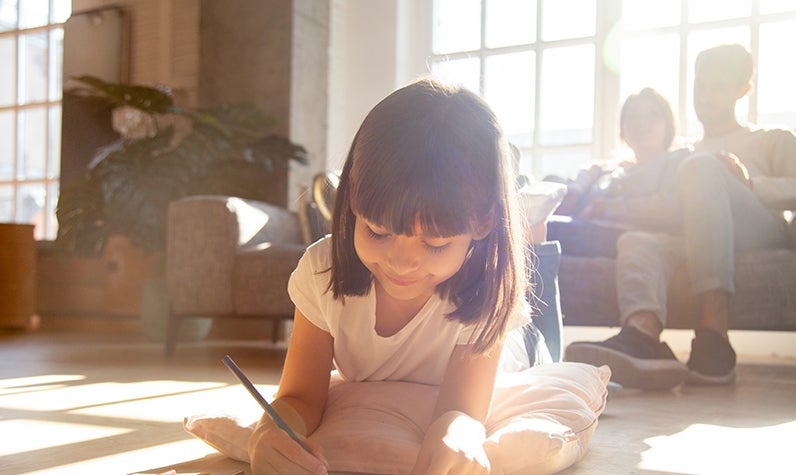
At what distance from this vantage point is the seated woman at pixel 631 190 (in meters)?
2.57

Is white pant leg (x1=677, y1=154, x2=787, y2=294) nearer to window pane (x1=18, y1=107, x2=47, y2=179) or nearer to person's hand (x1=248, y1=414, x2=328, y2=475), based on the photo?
person's hand (x1=248, y1=414, x2=328, y2=475)

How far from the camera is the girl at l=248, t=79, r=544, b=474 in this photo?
3.04 feet

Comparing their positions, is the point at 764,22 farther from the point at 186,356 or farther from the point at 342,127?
the point at 186,356

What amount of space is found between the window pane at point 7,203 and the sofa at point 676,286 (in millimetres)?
4175

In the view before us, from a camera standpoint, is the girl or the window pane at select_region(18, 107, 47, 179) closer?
the girl

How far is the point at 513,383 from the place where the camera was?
1.29 meters

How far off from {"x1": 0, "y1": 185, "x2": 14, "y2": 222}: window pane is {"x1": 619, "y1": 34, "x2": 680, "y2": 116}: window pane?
397 cm

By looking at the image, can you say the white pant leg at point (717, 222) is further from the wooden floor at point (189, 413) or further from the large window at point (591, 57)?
the large window at point (591, 57)

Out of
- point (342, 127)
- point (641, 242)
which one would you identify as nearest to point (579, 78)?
point (342, 127)

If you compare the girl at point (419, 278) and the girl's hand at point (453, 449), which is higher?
the girl at point (419, 278)

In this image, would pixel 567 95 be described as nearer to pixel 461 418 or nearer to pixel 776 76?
pixel 776 76

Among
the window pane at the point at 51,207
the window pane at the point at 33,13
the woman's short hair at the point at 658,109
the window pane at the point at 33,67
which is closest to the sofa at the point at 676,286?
the woman's short hair at the point at 658,109

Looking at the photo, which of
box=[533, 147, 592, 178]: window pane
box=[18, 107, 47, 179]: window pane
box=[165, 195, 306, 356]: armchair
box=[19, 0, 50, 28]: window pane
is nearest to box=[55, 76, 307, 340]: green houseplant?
box=[165, 195, 306, 356]: armchair

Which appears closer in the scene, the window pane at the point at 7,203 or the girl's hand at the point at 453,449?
the girl's hand at the point at 453,449
